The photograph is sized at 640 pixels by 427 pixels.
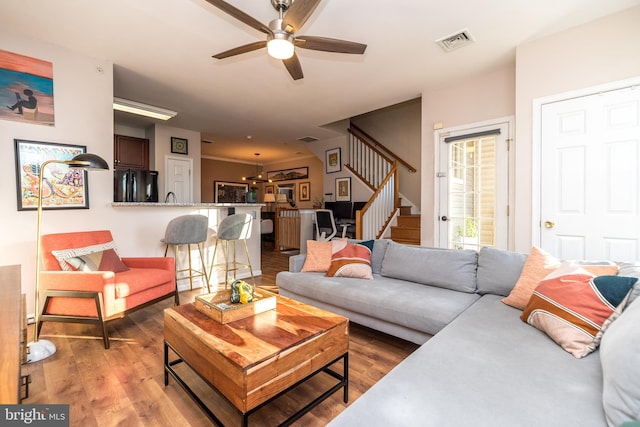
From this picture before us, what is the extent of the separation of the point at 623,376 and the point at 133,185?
5738mm

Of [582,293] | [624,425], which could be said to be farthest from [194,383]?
[582,293]

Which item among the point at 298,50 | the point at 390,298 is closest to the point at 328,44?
the point at 298,50

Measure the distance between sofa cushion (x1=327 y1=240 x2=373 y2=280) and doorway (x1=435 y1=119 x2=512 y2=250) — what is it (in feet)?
5.16

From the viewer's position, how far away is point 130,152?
5641 millimetres

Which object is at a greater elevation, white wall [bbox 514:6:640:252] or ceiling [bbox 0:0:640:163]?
ceiling [bbox 0:0:640:163]

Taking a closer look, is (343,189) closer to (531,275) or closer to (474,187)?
(474,187)

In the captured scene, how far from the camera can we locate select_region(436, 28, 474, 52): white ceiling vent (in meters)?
2.77

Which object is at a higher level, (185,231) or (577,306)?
(185,231)

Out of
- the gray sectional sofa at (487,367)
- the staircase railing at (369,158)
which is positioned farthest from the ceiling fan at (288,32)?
the staircase railing at (369,158)

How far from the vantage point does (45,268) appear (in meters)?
2.49

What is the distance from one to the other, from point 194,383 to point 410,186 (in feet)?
17.8

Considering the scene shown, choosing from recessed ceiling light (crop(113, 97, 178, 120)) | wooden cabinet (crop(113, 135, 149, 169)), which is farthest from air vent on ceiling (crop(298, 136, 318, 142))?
wooden cabinet (crop(113, 135, 149, 169))

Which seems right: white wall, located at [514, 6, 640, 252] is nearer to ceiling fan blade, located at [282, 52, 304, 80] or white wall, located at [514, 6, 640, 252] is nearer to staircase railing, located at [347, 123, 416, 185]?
ceiling fan blade, located at [282, 52, 304, 80]

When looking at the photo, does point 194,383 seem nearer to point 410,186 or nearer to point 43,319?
point 43,319
